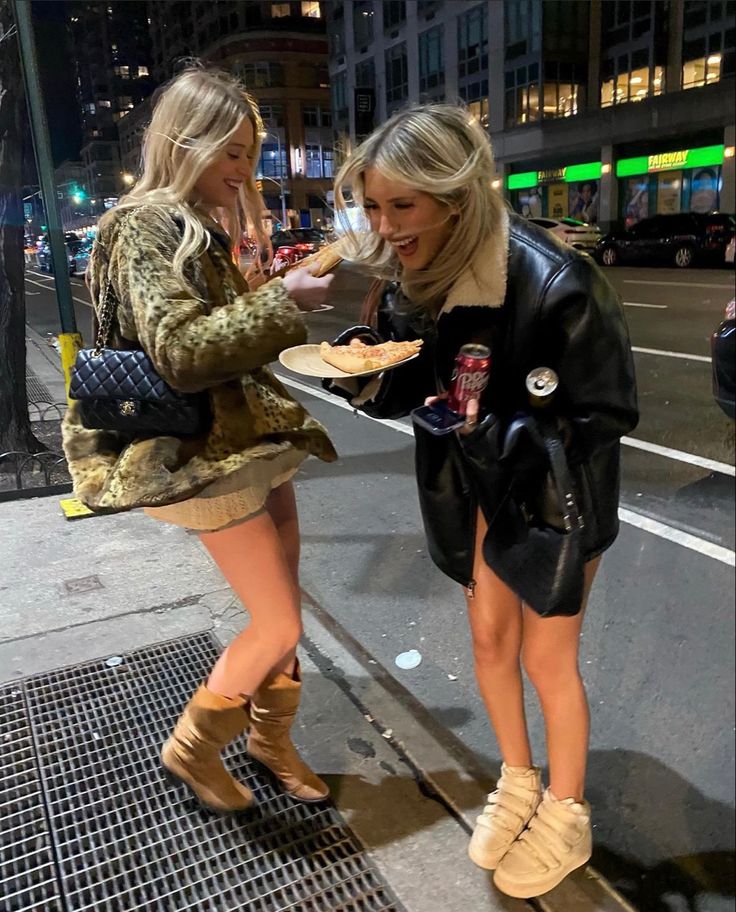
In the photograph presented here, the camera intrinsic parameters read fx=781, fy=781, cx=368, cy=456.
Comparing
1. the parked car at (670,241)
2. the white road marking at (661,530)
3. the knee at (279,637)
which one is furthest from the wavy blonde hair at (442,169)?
the white road marking at (661,530)

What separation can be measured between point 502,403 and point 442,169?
501 millimetres

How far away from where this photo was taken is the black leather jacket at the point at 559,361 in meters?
1.59

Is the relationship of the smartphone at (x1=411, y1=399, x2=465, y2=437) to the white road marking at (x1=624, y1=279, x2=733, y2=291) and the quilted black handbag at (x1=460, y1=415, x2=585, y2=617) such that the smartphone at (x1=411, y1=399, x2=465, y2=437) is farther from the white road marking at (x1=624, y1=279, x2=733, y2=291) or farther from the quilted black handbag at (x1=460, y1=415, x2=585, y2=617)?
the white road marking at (x1=624, y1=279, x2=733, y2=291)

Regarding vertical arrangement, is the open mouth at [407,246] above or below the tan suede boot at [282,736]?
above

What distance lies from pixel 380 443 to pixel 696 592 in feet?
10.6

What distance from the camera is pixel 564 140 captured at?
278 centimetres

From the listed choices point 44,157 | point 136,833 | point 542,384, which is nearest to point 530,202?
point 542,384

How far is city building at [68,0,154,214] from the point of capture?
11.6ft

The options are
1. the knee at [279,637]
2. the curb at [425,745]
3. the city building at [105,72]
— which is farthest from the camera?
the city building at [105,72]

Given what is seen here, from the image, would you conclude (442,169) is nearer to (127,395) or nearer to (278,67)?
(127,395)

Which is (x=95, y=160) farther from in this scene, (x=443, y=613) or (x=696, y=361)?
(x=696, y=361)

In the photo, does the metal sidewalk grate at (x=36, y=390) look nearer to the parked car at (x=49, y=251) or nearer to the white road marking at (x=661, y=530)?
the parked car at (x=49, y=251)

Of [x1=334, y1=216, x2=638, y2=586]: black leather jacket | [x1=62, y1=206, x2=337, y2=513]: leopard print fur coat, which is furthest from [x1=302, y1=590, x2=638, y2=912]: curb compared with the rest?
[x1=62, y1=206, x2=337, y2=513]: leopard print fur coat

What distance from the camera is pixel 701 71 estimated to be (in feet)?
6.49
